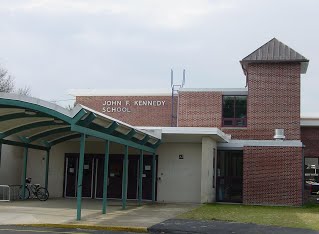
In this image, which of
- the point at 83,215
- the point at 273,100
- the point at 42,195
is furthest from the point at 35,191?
the point at 273,100

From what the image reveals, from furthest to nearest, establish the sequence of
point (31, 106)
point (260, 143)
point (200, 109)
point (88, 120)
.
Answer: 1. point (200, 109)
2. point (260, 143)
3. point (88, 120)
4. point (31, 106)

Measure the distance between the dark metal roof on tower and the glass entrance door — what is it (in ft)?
16.3

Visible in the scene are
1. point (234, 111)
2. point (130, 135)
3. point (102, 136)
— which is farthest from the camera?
point (234, 111)

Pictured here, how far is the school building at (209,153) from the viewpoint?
23.4 m

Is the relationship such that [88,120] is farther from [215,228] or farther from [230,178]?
[230,178]

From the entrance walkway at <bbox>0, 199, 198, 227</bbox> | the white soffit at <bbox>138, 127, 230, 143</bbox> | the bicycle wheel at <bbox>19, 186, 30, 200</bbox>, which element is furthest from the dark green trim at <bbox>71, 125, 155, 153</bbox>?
the bicycle wheel at <bbox>19, 186, 30, 200</bbox>

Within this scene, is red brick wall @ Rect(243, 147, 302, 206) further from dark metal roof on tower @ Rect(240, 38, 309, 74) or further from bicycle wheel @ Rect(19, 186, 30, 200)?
bicycle wheel @ Rect(19, 186, 30, 200)

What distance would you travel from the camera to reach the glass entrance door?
2534 cm

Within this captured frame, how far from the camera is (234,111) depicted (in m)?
27.4

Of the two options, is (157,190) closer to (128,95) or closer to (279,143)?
(279,143)

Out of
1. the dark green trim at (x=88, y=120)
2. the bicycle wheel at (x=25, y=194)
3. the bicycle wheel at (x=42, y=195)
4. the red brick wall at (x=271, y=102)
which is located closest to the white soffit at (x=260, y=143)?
the red brick wall at (x=271, y=102)

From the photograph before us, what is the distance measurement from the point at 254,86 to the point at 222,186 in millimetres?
5488

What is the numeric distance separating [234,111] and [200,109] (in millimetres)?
1855

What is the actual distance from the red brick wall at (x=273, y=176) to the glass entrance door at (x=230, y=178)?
53 centimetres
